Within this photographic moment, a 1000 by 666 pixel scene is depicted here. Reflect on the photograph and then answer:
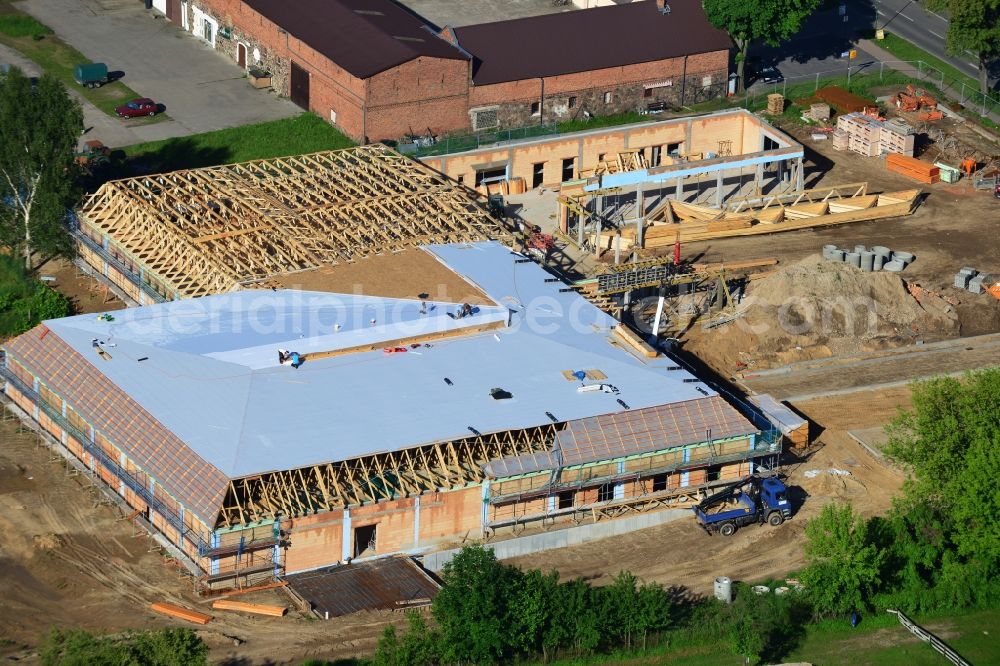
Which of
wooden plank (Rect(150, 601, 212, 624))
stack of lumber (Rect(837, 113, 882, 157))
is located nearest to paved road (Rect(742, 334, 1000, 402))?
stack of lumber (Rect(837, 113, 882, 157))

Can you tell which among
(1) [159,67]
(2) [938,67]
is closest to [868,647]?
(2) [938,67]

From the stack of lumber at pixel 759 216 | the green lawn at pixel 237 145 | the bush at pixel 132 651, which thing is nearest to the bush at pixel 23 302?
the green lawn at pixel 237 145

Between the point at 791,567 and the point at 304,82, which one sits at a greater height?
the point at 304,82

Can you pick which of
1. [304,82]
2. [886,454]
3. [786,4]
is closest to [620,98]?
[786,4]

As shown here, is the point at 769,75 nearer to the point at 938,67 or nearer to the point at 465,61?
the point at 938,67

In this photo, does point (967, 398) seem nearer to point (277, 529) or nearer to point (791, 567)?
point (791, 567)

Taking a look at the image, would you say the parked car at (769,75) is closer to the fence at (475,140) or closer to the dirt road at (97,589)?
the fence at (475,140)
